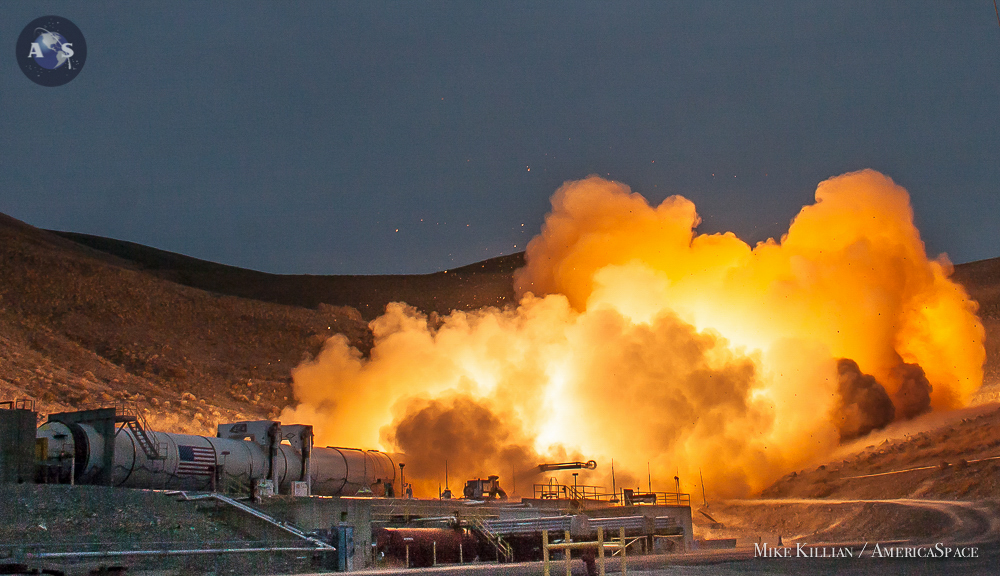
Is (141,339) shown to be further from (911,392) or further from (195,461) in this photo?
(911,392)

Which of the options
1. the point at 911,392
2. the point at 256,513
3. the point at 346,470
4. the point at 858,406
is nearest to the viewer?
the point at 256,513

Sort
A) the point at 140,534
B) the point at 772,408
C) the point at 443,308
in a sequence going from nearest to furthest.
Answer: the point at 140,534 < the point at 772,408 < the point at 443,308

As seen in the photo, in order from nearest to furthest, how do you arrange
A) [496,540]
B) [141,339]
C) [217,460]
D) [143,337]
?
[496,540] → [217,460] → [141,339] → [143,337]

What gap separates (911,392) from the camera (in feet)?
249

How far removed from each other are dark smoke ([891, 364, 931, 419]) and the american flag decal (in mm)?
56632

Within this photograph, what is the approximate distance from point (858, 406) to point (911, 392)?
23.7 feet

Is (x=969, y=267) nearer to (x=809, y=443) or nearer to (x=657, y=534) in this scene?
(x=809, y=443)

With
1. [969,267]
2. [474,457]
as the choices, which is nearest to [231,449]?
[474,457]

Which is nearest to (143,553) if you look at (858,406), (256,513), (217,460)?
(256,513)

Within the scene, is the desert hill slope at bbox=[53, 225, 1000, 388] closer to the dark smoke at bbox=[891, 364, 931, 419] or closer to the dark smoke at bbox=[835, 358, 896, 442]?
the dark smoke at bbox=[891, 364, 931, 419]

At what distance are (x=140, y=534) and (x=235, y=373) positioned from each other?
225 feet

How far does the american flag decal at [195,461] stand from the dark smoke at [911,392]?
5663 centimetres

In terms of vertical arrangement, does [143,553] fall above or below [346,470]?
below

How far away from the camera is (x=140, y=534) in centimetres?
3058
